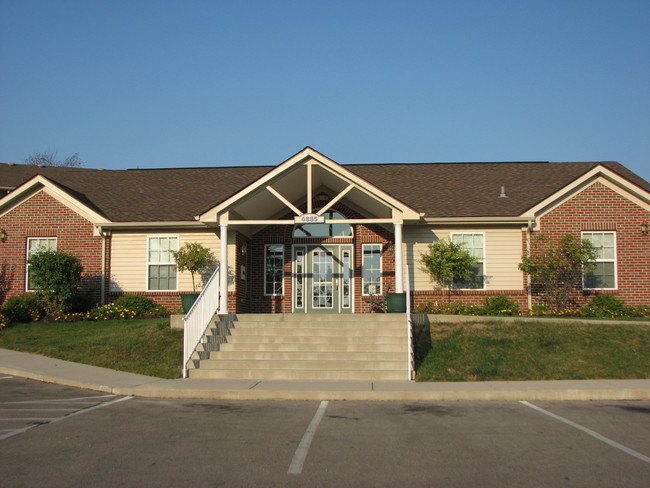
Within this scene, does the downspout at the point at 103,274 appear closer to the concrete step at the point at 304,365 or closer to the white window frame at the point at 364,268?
the concrete step at the point at 304,365

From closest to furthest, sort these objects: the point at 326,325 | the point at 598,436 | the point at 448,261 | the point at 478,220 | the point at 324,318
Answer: the point at 598,436 → the point at 326,325 → the point at 324,318 → the point at 448,261 → the point at 478,220

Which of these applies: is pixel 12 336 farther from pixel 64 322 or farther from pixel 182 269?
pixel 182 269

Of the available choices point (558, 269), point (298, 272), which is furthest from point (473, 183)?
point (298, 272)

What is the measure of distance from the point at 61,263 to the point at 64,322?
5.25 ft

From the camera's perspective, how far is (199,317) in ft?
46.2

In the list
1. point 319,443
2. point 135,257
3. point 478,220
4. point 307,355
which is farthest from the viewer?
point 135,257

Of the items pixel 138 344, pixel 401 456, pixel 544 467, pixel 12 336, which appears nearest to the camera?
pixel 544 467

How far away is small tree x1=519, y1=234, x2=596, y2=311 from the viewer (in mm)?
17719

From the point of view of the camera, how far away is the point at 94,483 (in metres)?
5.80

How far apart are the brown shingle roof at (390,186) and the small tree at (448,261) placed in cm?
112

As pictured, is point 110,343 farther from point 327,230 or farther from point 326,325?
point 327,230

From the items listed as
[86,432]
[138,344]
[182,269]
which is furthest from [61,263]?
[86,432]

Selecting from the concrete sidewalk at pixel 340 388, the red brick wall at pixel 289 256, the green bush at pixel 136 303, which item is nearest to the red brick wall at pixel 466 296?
the red brick wall at pixel 289 256

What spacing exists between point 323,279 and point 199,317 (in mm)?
5811
